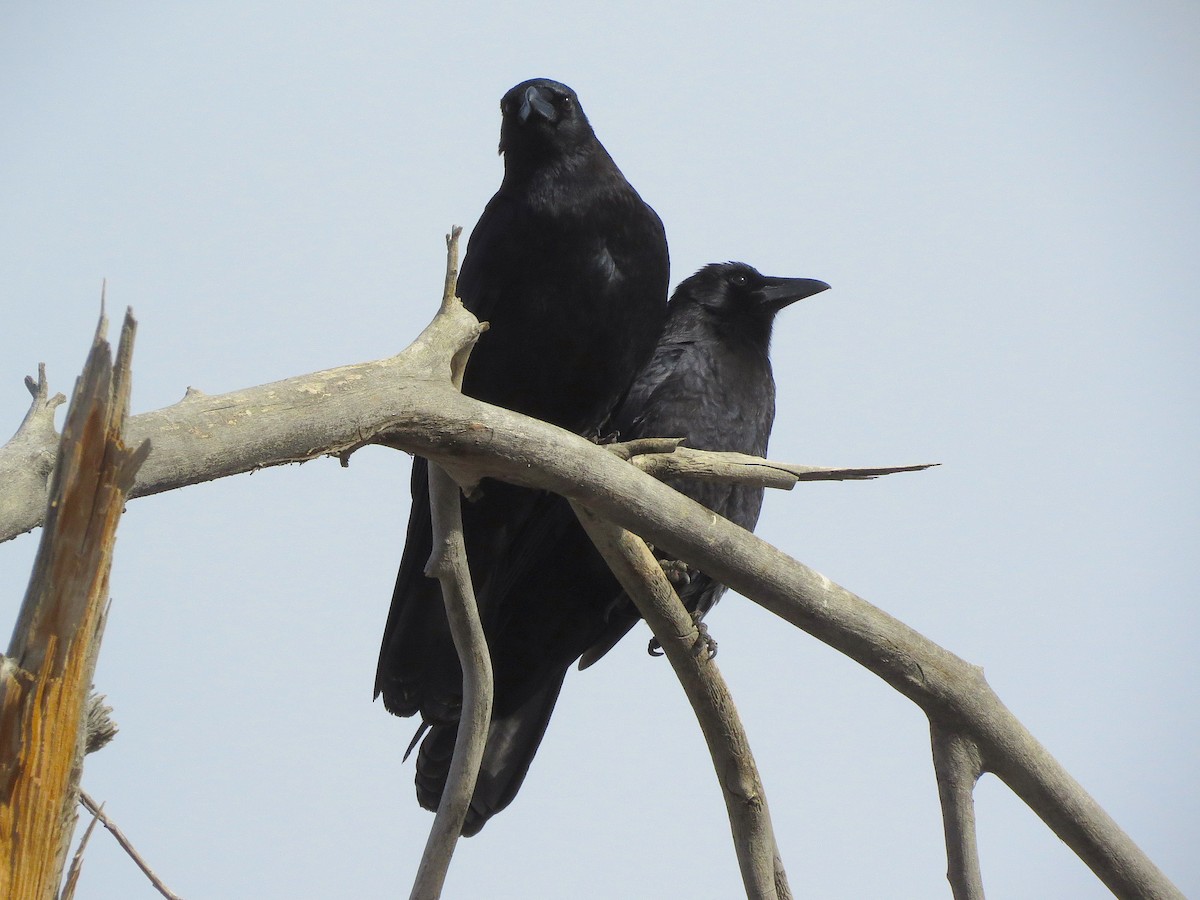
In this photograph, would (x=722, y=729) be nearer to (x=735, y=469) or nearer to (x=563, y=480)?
(x=735, y=469)

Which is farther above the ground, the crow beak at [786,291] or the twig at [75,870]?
the crow beak at [786,291]

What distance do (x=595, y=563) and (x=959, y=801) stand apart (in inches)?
71.4

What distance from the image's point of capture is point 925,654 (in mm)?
3240

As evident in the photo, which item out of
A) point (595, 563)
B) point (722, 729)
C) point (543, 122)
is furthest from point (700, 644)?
point (543, 122)

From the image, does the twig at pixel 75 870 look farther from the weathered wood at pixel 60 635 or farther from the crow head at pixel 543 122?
the crow head at pixel 543 122

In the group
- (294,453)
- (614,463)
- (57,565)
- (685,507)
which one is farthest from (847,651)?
(57,565)

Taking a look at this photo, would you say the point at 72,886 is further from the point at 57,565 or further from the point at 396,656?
the point at 396,656

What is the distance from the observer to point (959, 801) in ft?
10.6

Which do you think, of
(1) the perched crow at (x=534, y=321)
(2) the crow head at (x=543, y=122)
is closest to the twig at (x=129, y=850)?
(1) the perched crow at (x=534, y=321)

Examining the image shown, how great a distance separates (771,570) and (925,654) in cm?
52

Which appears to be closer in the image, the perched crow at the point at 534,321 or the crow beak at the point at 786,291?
the perched crow at the point at 534,321

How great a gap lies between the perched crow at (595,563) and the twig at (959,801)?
4.82 ft

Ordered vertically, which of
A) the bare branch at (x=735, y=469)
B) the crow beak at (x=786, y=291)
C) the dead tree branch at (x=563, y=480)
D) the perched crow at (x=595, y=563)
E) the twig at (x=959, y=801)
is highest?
the crow beak at (x=786, y=291)

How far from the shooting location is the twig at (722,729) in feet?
11.4
